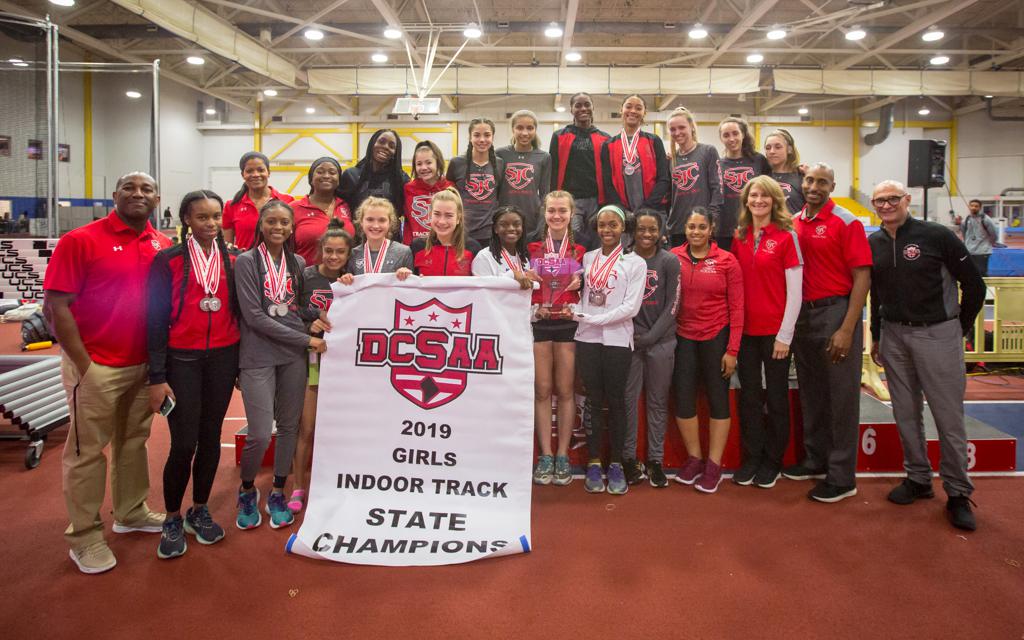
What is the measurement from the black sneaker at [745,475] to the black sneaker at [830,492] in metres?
0.34

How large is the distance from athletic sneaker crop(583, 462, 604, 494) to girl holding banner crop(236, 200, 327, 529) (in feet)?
5.79

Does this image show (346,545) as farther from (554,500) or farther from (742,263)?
(742,263)

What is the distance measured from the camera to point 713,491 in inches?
146

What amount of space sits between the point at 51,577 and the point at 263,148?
19.8 metres

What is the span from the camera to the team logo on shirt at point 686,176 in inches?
175

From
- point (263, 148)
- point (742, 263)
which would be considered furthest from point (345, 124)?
point (742, 263)

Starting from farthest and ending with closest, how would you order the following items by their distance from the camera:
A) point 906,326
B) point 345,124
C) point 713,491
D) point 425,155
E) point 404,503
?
point 345,124 < point 425,155 < point 713,491 < point 906,326 < point 404,503

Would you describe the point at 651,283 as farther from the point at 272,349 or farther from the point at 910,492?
the point at 272,349

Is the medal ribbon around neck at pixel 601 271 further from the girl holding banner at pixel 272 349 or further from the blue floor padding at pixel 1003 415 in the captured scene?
the blue floor padding at pixel 1003 415

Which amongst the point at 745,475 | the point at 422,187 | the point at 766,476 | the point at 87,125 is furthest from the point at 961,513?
the point at 87,125

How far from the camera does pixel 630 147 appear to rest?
14.7 ft

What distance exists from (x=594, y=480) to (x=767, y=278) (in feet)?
5.47

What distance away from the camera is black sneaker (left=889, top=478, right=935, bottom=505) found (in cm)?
356

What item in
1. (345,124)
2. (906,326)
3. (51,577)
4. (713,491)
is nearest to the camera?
(51,577)
